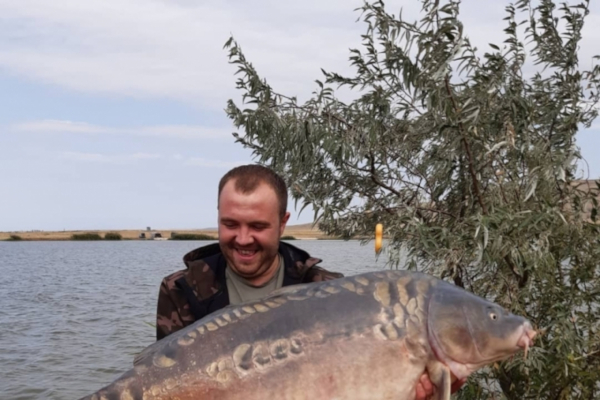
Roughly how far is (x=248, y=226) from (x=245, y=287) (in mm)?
450

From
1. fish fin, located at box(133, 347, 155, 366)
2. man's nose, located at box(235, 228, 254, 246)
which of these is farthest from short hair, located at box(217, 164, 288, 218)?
fish fin, located at box(133, 347, 155, 366)

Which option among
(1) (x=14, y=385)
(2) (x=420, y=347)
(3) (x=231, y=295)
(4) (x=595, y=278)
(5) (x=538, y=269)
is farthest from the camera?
(1) (x=14, y=385)

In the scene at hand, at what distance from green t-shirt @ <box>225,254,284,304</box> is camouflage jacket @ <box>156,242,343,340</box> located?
36mm

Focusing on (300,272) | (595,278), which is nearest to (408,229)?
(595,278)

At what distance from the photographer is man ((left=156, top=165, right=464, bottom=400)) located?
3746 millimetres

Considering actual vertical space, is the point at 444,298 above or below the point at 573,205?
below

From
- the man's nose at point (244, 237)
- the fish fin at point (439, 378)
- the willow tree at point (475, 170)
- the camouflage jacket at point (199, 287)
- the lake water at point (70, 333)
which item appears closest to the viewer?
the fish fin at point (439, 378)

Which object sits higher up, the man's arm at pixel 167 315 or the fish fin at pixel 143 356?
the man's arm at pixel 167 315

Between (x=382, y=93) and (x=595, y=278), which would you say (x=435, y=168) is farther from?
(x=595, y=278)

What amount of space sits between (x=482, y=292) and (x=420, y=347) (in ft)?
13.1

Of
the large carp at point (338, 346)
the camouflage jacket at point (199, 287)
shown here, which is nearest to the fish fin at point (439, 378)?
the large carp at point (338, 346)

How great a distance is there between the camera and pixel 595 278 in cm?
651

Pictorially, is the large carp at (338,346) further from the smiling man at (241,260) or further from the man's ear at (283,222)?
the man's ear at (283,222)

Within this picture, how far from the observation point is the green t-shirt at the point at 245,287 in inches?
156
